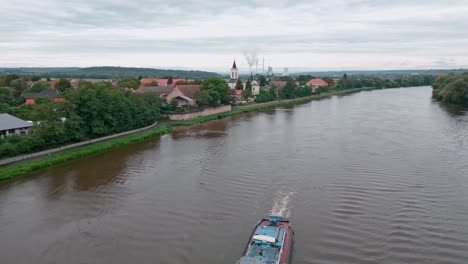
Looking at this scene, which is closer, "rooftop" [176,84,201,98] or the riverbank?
the riverbank

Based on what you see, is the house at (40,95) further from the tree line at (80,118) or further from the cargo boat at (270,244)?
the cargo boat at (270,244)

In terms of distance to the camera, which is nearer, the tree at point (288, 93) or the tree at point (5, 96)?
the tree at point (5, 96)

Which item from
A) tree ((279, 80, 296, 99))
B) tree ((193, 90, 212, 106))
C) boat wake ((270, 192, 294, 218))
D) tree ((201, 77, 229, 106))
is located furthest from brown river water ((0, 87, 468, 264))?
tree ((279, 80, 296, 99))

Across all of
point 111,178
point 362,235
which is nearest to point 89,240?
point 111,178

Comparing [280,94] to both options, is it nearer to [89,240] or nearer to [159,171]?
[159,171]

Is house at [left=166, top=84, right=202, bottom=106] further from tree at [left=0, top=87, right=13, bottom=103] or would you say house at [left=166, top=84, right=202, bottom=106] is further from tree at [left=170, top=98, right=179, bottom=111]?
tree at [left=0, top=87, right=13, bottom=103]

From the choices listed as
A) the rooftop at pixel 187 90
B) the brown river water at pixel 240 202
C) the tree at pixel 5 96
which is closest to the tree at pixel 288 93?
the rooftop at pixel 187 90
